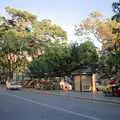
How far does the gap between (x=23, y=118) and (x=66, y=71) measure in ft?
127

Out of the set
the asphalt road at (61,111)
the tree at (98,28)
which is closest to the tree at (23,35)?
the tree at (98,28)

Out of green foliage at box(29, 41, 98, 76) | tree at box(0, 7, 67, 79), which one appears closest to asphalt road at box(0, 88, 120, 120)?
green foliage at box(29, 41, 98, 76)

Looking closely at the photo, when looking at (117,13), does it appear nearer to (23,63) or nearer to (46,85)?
(46,85)

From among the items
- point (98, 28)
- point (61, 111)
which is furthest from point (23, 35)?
point (61, 111)

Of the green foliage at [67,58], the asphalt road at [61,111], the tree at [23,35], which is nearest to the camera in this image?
the asphalt road at [61,111]

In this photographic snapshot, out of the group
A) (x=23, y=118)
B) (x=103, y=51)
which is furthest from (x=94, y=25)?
(x=23, y=118)

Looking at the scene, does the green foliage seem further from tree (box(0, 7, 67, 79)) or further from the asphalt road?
the asphalt road

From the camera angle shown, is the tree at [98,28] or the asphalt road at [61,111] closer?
the asphalt road at [61,111]

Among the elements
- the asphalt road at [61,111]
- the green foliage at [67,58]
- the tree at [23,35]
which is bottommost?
the asphalt road at [61,111]

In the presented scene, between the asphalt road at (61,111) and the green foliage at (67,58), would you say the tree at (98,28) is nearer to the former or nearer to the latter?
the green foliage at (67,58)

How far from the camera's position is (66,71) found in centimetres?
5672

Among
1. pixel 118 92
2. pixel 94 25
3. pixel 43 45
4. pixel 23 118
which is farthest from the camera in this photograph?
pixel 43 45

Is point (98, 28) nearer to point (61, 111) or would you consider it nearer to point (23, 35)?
point (23, 35)

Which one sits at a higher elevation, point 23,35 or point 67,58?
point 23,35
